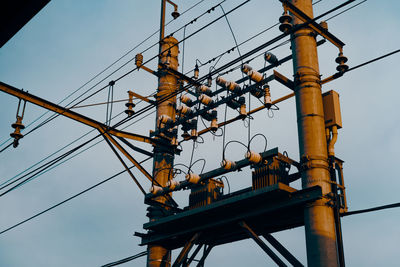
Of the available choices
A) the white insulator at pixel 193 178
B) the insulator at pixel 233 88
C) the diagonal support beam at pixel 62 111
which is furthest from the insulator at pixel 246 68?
the diagonal support beam at pixel 62 111

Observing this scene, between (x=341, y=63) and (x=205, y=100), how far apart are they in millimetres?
4905

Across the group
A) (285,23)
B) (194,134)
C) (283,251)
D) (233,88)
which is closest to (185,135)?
(194,134)

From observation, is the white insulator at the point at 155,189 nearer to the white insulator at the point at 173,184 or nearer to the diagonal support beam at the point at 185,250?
the white insulator at the point at 173,184

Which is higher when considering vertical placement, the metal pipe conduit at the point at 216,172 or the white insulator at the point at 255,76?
the white insulator at the point at 255,76

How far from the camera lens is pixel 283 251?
42.2ft

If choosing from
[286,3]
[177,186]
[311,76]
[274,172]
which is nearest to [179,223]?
[177,186]

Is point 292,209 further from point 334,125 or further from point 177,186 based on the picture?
point 177,186

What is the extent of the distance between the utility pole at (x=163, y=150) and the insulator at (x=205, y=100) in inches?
57.1

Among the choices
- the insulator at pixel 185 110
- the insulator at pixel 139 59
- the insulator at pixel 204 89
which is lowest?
the insulator at pixel 185 110

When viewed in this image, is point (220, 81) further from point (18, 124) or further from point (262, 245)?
point (18, 124)

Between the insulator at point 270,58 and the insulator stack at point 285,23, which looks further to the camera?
the insulator at point 270,58

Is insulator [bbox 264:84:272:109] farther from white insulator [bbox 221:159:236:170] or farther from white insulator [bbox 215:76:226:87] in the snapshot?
white insulator [bbox 221:159:236:170]

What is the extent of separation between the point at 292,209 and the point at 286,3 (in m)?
5.72

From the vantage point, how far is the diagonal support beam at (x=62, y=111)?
16.4 m
